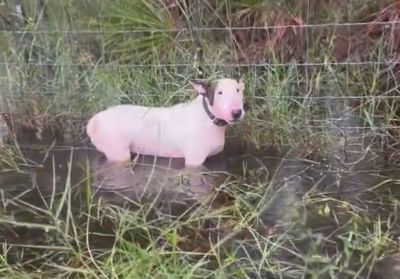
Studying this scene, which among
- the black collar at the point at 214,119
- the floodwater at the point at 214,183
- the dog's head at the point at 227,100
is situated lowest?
the floodwater at the point at 214,183

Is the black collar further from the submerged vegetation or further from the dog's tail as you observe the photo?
the dog's tail

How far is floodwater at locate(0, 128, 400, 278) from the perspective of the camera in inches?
78.3

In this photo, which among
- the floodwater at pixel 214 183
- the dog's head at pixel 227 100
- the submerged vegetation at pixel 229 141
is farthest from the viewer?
the dog's head at pixel 227 100

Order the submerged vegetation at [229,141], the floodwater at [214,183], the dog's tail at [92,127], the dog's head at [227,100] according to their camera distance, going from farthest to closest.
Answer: the dog's tail at [92,127]
the dog's head at [227,100]
the floodwater at [214,183]
the submerged vegetation at [229,141]

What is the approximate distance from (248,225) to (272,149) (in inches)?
26.6

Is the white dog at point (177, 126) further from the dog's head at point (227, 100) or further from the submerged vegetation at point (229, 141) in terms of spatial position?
the submerged vegetation at point (229, 141)

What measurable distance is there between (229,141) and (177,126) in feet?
0.93

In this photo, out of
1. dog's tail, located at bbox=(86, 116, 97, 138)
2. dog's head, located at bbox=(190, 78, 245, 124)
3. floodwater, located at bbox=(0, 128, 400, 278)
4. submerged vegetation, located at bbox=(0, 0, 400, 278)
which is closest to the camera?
submerged vegetation, located at bbox=(0, 0, 400, 278)

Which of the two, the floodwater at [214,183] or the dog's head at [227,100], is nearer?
the floodwater at [214,183]

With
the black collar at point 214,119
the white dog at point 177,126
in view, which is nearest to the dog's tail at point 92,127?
the white dog at point 177,126

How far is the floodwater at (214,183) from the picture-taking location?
1988 millimetres

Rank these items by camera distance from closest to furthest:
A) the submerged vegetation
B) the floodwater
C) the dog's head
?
the submerged vegetation → the floodwater → the dog's head

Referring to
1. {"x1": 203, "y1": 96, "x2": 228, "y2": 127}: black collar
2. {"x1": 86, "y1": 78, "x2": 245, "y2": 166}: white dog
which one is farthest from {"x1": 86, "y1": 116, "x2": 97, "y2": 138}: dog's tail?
{"x1": 203, "y1": 96, "x2": 228, "y2": 127}: black collar

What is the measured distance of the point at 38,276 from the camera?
1.67 meters
